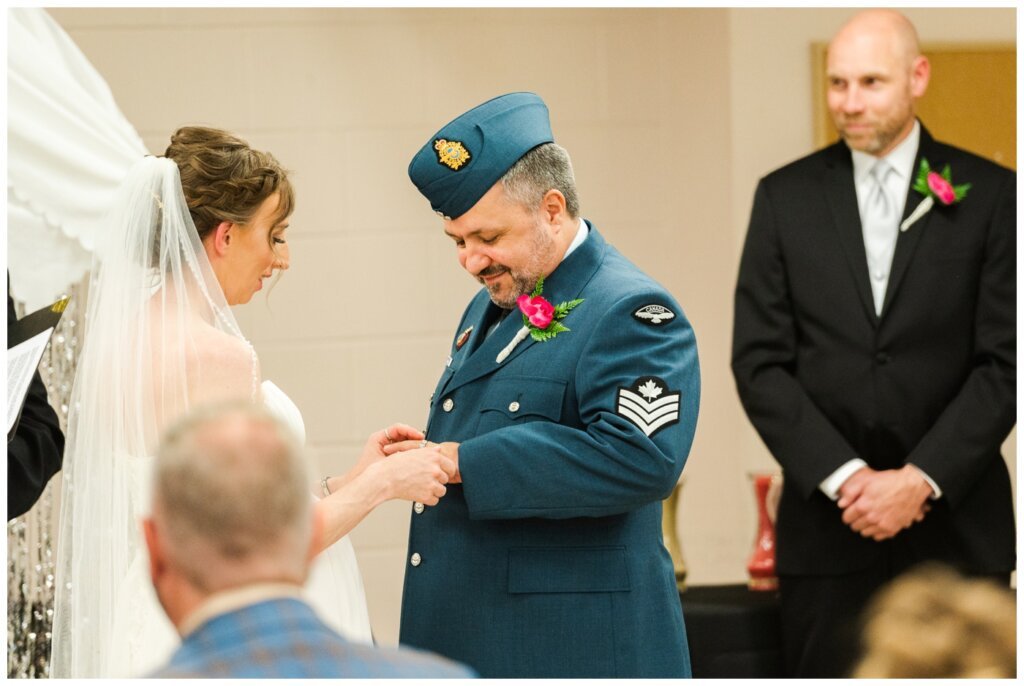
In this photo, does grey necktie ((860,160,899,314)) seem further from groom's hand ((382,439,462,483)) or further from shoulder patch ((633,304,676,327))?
groom's hand ((382,439,462,483))

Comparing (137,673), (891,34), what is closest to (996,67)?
(891,34)

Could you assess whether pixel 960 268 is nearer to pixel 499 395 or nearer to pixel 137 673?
pixel 499 395

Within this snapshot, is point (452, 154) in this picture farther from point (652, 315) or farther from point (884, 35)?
point (884, 35)

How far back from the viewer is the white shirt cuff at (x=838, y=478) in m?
3.02

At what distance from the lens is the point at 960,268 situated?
3.07m

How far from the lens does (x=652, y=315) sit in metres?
2.15

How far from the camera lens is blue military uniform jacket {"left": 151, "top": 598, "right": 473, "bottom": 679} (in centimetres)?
104

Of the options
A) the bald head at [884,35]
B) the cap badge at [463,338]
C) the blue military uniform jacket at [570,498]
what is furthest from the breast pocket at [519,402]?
the bald head at [884,35]

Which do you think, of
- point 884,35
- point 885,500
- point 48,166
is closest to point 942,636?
point 885,500

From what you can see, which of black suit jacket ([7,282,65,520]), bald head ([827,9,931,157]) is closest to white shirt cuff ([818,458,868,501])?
bald head ([827,9,931,157])

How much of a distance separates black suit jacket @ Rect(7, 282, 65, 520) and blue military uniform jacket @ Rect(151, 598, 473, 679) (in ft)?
4.10

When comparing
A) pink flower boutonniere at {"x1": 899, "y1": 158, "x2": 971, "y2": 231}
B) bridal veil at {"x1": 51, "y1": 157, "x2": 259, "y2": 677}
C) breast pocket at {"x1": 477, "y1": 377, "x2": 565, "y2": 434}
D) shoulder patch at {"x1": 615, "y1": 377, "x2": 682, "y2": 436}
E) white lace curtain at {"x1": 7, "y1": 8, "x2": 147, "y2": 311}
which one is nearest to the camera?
shoulder patch at {"x1": 615, "y1": 377, "x2": 682, "y2": 436}

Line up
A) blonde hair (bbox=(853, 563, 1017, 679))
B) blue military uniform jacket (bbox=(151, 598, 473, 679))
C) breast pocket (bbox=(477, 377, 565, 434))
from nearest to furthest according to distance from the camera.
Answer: blonde hair (bbox=(853, 563, 1017, 679)) < blue military uniform jacket (bbox=(151, 598, 473, 679)) < breast pocket (bbox=(477, 377, 565, 434))

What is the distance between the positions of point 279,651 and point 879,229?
95.2 inches
